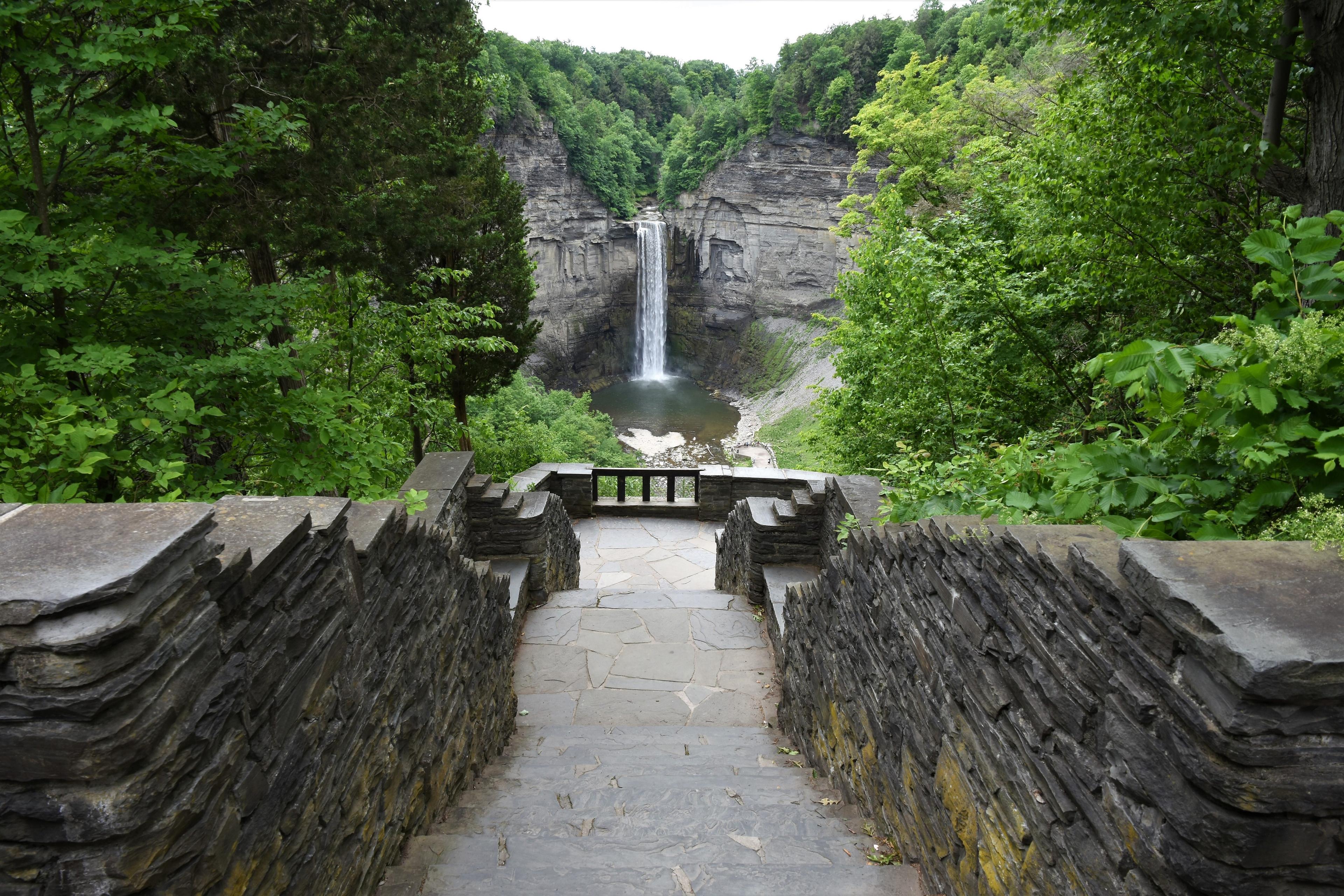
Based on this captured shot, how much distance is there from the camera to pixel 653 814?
344cm

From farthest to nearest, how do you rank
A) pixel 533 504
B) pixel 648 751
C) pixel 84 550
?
1. pixel 533 504
2. pixel 648 751
3. pixel 84 550

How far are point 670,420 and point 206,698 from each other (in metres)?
34.0

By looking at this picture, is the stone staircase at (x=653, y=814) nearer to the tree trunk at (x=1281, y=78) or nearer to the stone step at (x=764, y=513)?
the stone step at (x=764, y=513)

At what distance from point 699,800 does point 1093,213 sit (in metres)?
5.18

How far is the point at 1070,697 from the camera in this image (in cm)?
181

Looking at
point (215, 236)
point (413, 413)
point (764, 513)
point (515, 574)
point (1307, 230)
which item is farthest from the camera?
point (413, 413)

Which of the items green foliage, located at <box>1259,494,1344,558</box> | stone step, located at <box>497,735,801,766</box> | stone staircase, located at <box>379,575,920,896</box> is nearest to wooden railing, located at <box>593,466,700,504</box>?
stone staircase, located at <box>379,575,920,896</box>

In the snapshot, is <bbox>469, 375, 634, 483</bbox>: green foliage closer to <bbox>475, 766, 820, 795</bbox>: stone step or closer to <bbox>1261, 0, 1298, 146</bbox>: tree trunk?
<bbox>475, 766, 820, 795</bbox>: stone step

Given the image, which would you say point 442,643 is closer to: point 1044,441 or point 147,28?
point 147,28

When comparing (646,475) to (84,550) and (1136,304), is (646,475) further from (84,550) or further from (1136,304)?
(84,550)

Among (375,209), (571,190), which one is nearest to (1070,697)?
(375,209)

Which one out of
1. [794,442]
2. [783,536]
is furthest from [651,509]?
[794,442]

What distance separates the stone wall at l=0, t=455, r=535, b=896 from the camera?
1306 millimetres

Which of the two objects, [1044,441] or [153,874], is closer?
[153,874]
